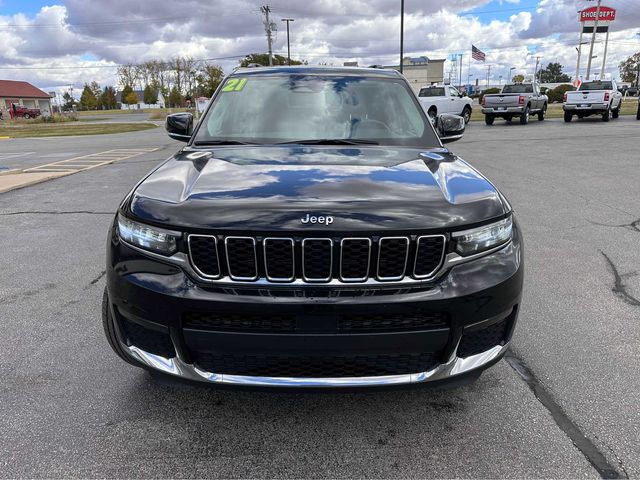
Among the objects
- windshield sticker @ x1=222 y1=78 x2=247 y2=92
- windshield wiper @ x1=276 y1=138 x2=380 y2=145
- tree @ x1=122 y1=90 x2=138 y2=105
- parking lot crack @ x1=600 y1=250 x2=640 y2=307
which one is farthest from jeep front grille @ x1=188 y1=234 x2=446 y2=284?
tree @ x1=122 y1=90 x2=138 y2=105

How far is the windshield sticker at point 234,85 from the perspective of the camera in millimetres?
3969

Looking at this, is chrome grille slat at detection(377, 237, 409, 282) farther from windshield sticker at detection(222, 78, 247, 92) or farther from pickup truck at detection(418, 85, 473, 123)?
pickup truck at detection(418, 85, 473, 123)

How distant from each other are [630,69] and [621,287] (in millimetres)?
126622

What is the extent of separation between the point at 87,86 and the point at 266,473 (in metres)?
134

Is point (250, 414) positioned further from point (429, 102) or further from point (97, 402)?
point (429, 102)

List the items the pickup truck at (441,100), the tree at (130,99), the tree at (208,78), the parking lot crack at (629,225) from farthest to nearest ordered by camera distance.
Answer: the tree at (130,99) → the tree at (208,78) → the pickup truck at (441,100) → the parking lot crack at (629,225)

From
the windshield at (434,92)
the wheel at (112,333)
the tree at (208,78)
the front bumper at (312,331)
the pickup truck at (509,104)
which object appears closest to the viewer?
the front bumper at (312,331)

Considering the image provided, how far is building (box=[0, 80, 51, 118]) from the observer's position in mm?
94475

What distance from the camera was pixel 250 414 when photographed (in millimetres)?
2633

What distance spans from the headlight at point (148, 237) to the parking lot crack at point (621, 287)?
3598 millimetres

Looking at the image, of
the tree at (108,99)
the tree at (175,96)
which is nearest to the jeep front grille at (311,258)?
the tree at (175,96)

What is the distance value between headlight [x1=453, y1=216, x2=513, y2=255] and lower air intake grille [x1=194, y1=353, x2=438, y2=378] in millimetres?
489

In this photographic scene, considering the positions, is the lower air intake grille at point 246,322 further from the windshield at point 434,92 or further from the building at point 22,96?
the building at point 22,96

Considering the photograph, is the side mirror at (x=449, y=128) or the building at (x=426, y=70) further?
the building at (x=426, y=70)
